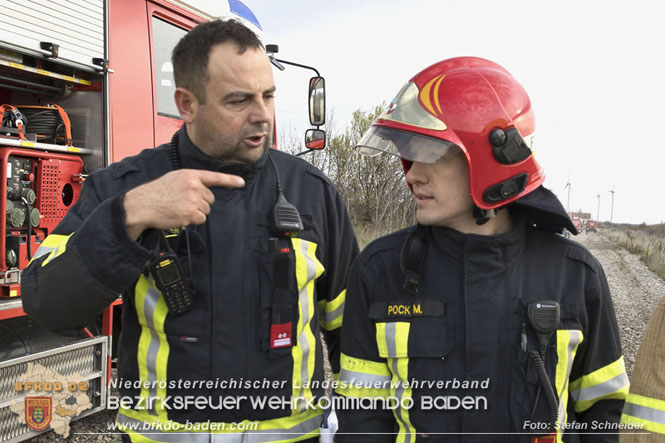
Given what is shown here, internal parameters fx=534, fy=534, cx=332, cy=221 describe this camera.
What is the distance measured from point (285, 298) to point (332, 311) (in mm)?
350

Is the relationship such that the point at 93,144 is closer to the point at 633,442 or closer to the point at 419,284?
the point at 419,284

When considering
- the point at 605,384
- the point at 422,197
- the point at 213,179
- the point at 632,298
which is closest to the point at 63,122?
the point at 213,179

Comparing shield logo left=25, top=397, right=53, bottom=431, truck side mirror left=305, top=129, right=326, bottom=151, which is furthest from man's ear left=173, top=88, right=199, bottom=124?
truck side mirror left=305, top=129, right=326, bottom=151

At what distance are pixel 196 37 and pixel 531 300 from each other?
1.45 meters

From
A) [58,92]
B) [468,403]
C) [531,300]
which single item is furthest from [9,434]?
[531,300]

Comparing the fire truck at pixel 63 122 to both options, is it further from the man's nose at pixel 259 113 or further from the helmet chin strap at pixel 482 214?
the helmet chin strap at pixel 482 214

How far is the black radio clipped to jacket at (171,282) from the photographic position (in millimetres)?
1719

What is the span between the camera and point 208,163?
1911mm

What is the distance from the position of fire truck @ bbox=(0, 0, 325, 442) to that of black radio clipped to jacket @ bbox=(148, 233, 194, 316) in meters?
1.75

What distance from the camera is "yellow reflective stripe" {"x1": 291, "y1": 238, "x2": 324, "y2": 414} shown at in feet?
6.07

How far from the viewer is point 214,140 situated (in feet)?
6.19

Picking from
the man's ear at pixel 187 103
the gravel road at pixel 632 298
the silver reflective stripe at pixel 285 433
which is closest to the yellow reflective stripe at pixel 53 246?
the man's ear at pixel 187 103

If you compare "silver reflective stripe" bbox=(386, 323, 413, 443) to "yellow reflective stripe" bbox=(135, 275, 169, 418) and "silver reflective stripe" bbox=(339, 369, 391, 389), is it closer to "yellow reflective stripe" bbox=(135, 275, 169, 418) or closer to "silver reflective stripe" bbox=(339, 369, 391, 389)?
"silver reflective stripe" bbox=(339, 369, 391, 389)

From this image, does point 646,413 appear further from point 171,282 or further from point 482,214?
point 171,282
